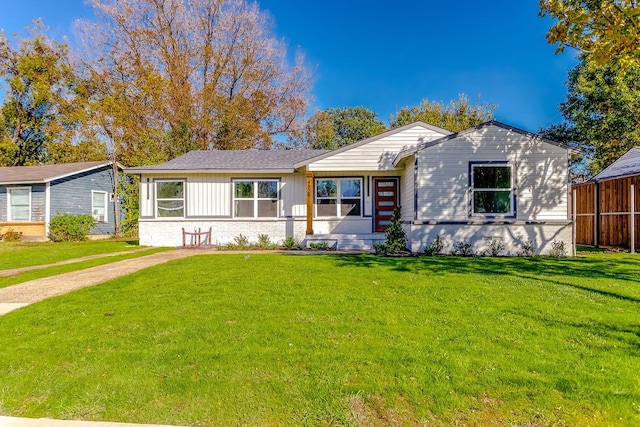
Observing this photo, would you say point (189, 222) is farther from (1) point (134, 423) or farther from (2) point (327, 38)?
(2) point (327, 38)

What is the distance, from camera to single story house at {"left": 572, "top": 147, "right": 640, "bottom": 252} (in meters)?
12.0

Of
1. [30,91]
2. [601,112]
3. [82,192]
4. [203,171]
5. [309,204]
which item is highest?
[30,91]

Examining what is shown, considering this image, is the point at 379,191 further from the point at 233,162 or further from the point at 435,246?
the point at 233,162

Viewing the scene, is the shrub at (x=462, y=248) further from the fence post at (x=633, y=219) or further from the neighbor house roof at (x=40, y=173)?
the neighbor house roof at (x=40, y=173)

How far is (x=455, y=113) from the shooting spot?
30203 mm

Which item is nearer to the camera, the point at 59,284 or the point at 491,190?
the point at 59,284

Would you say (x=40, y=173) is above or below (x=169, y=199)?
above

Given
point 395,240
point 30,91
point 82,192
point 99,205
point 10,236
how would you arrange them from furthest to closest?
point 30,91 → point 99,205 → point 82,192 → point 10,236 → point 395,240

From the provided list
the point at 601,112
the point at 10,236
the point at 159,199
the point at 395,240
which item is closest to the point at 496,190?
the point at 395,240

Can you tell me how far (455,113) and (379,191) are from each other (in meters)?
20.2

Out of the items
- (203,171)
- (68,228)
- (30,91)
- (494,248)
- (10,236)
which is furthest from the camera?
(30,91)

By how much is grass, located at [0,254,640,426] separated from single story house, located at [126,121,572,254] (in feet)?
16.0

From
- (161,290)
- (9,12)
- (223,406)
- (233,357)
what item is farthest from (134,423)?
(9,12)

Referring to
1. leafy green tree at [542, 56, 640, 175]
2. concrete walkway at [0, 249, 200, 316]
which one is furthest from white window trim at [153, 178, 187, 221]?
leafy green tree at [542, 56, 640, 175]
